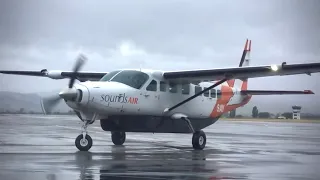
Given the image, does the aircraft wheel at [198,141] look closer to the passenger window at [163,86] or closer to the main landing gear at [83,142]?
the passenger window at [163,86]

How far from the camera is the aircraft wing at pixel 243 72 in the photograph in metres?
20.2

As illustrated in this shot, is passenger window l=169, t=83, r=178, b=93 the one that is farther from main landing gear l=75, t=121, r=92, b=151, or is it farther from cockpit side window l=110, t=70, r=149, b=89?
main landing gear l=75, t=121, r=92, b=151

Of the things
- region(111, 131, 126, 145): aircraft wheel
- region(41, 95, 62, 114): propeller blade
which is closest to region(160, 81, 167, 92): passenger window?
region(111, 131, 126, 145): aircraft wheel

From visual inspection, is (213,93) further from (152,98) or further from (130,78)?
(130,78)

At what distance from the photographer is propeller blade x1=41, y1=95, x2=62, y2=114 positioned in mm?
20266

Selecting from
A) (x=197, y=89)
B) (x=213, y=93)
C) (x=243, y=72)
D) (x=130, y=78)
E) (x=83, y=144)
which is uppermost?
(x=243, y=72)

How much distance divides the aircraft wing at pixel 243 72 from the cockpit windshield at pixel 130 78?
1.17 meters

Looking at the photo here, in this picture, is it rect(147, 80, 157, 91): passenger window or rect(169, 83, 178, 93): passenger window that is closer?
rect(147, 80, 157, 91): passenger window

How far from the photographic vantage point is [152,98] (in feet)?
69.3

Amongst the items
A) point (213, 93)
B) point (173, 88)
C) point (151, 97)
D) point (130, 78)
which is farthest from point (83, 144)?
point (213, 93)

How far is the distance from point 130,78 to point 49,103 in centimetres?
319

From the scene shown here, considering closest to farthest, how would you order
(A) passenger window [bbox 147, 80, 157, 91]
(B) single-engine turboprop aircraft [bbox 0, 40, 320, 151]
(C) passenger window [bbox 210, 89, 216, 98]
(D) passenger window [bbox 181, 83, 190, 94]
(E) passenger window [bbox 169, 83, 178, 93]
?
(B) single-engine turboprop aircraft [bbox 0, 40, 320, 151], (A) passenger window [bbox 147, 80, 157, 91], (E) passenger window [bbox 169, 83, 178, 93], (D) passenger window [bbox 181, 83, 190, 94], (C) passenger window [bbox 210, 89, 216, 98]

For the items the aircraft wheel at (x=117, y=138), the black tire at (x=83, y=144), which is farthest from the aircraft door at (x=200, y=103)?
the black tire at (x=83, y=144)

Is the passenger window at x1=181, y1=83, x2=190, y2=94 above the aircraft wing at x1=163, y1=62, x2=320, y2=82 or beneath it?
beneath
